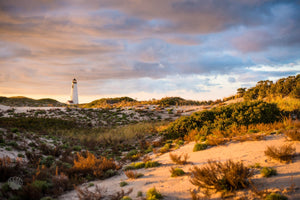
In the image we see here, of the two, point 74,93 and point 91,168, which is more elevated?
point 74,93

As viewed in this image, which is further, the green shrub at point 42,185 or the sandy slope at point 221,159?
the green shrub at point 42,185

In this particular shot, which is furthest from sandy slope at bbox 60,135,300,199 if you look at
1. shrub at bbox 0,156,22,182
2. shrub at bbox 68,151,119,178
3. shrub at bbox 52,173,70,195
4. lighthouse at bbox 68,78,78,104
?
lighthouse at bbox 68,78,78,104

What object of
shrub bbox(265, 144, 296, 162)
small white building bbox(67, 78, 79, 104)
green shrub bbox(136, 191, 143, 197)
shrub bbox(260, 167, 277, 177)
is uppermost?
small white building bbox(67, 78, 79, 104)

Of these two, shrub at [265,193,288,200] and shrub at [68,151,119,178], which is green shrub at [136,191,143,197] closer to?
shrub at [68,151,119,178]

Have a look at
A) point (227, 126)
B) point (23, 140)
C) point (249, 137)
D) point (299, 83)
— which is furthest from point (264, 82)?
point (23, 140)

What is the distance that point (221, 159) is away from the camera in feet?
24.2

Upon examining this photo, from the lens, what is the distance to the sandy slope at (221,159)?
5.10 metres

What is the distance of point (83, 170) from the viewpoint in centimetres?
871

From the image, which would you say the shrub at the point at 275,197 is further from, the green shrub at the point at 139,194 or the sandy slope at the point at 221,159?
the green shrub at the point at 139,194

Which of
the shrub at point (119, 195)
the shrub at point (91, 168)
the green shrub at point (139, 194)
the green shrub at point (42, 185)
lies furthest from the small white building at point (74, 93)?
the green shrub at point (139, 194)

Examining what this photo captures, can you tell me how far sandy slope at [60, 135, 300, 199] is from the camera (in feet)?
16.7

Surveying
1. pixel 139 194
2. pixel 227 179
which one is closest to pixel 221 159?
pixel 227 179

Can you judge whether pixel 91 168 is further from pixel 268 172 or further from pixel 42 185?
pixel 268 172

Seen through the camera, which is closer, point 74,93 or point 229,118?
point 229,118
